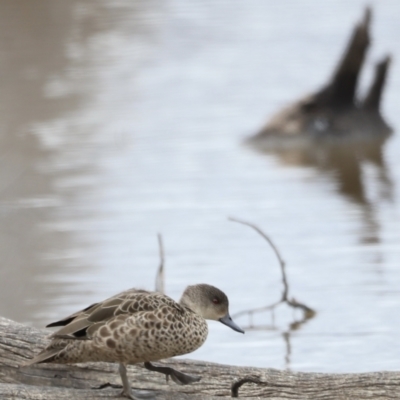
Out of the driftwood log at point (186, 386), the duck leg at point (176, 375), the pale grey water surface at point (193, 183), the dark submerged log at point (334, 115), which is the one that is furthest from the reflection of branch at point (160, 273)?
the dark submerged log at point (334, 115)

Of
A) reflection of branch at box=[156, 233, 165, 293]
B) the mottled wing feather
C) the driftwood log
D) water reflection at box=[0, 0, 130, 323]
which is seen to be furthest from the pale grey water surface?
the mottled wing feather

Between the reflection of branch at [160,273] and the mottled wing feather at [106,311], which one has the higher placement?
the mottled wing feather at [106,311]

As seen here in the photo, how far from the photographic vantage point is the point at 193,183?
9.29m

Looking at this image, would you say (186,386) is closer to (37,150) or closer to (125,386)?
(125,386)

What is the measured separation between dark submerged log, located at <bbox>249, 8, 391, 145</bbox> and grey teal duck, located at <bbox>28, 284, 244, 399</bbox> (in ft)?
24.8

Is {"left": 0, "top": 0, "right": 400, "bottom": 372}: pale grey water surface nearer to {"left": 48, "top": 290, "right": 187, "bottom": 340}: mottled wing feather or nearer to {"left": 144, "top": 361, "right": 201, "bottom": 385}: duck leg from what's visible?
{"left": 144, "top": 361, "right": 201, "bottom": 385}: duck leg

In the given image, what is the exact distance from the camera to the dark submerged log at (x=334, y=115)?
1059 centimetres

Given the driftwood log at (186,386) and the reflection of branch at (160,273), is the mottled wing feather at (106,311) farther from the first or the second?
the reflection of branch at (160,273)

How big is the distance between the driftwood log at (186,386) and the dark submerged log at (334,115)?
7.27 metres

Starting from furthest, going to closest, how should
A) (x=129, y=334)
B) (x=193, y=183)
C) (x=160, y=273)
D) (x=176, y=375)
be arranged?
1. (x=193, y=183)
2. (x=160, y=273)
3. (x=176, y=375)
4. (x=129, y=334)

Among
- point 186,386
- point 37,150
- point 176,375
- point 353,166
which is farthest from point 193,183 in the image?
point 176,375

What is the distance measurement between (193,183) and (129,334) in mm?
6292

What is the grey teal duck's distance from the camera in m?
3.03

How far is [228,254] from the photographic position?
7.36 meters
